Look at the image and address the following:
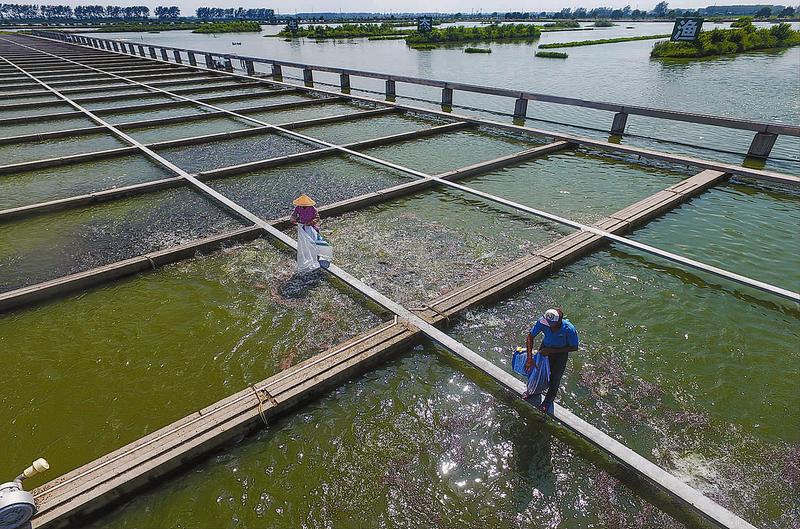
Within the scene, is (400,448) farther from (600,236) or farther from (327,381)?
(600,236)

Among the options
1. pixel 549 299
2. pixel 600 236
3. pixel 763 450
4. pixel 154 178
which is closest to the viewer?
pixel 763 450

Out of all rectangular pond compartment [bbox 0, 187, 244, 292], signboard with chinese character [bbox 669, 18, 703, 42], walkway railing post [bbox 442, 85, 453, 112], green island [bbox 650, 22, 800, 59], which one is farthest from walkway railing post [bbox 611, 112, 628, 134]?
green island [bbox 650, 22, 800, 59]

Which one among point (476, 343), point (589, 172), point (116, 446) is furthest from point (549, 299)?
point (589, 172)

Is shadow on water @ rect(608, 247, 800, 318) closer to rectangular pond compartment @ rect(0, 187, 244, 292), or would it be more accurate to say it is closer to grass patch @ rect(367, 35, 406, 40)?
rectangular pond compartment @ rect(0, 187, 244, 292)

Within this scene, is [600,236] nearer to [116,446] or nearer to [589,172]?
[589,172]

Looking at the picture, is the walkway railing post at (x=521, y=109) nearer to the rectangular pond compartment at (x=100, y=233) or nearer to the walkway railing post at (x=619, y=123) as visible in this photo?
the walkway railing post at (x=619, y=123)

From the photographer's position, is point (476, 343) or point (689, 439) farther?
point (476, 343)

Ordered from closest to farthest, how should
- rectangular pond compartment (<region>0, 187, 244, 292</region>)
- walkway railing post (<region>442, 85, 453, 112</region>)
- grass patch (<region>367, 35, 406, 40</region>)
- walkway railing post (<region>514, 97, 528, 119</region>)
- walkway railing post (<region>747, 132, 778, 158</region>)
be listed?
1. rectangular pond compartment (<region>0, 187, 244, 292</region>)
2. walkway railing post (<region>747, 132, 778, 158</region>)
3. walkway railing post (<region>514, 97, 528, 119</region>)
4. walkway railing post (<region>442, 85, 453, 112</region>)
5. grass patch (<region>367, 35, 406, 40</region>)

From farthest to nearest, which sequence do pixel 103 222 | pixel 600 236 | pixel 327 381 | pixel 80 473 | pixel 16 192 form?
pixel 16 192 < pixel 103 222 < pixel 600 236 < pixel 327 381 < pixel 80 473
